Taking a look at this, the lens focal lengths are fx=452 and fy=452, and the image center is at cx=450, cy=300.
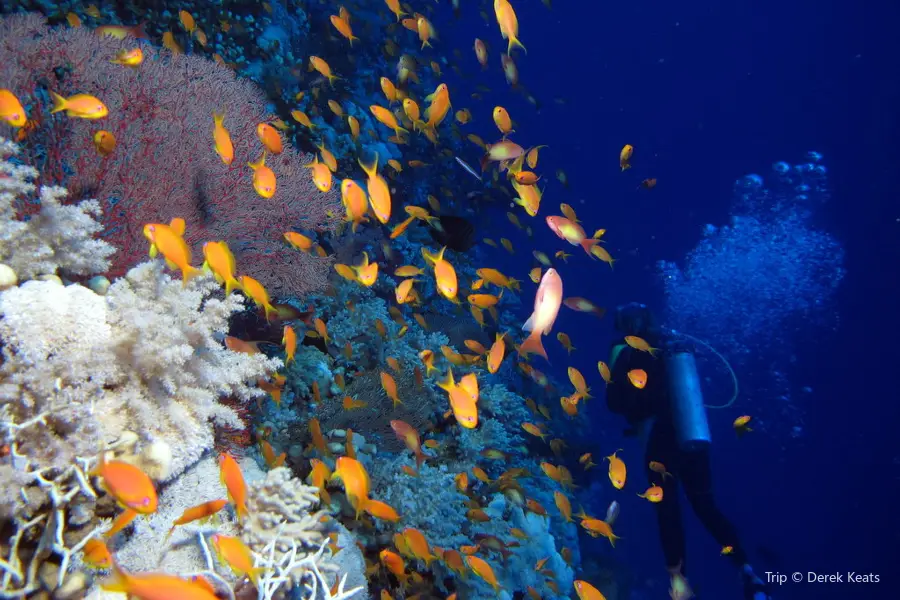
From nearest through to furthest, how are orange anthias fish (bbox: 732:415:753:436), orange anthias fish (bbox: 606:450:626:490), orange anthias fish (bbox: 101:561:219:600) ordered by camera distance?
orange anthias fish (bbox: 101:561:219:600) < orange anthias fish (bbox: 606:450:626:490) < orange anthias fish (bbox: 732:415:753:436)

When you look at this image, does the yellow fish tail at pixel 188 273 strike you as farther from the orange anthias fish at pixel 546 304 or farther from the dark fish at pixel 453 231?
the dark fish at pixel 453 231

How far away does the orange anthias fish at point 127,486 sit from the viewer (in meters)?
1.46

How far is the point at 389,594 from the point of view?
3.44 meters

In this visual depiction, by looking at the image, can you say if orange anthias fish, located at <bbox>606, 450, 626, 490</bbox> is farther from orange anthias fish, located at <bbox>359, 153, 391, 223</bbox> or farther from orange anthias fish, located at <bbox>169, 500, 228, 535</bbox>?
orange anthias fish, located at <bbox>169, 500, 228, 535</bbox>

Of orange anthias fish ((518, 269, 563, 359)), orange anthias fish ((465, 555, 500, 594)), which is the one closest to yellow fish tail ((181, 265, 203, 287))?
orange anthias fish ((518, 269, 563, 359))

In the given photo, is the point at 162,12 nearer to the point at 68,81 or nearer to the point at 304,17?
the point at 304,17

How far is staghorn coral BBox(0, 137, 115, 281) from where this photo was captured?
2.32 metres

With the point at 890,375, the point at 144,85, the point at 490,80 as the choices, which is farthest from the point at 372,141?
the point at 490,80

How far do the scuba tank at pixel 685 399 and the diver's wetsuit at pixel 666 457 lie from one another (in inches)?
5.7

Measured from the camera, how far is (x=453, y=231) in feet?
22.0

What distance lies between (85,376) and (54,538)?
0.66 m

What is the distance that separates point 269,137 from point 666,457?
321 inches

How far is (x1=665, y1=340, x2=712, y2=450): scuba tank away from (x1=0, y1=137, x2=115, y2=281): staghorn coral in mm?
8126

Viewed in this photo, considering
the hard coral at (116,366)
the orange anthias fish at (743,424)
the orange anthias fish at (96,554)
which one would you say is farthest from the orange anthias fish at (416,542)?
the orange anthias fish at (743,424)
